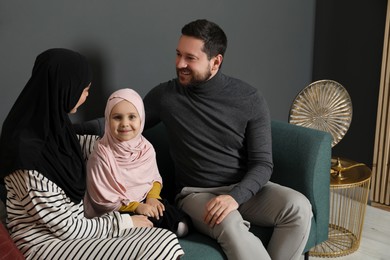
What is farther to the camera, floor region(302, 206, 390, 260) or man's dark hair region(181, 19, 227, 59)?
floor region(302, 206, 390, 260)

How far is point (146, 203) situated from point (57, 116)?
0.56 meters

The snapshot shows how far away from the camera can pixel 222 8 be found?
3.03 meters

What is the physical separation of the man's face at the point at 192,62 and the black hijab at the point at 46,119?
54 cm

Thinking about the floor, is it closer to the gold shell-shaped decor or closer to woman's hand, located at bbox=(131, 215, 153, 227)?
the gold shell-shaped decor

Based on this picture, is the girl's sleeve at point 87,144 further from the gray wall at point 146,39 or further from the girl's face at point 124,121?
the gray wall at point 146,39

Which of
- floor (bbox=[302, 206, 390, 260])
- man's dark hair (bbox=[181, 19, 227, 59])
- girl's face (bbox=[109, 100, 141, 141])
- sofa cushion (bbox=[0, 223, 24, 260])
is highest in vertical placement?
man's dark hair (bbox=[181, 19, 227, 59])

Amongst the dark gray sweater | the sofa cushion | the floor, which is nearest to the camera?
the sofa cushion

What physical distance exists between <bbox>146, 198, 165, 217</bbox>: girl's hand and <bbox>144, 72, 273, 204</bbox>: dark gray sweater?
28 centimetres

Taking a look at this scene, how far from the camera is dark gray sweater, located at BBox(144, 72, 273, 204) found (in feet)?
7.57

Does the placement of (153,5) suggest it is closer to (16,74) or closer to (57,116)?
(16,74)

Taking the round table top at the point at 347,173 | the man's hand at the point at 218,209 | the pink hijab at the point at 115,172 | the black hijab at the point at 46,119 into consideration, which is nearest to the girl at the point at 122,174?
the pink hijab at the point at 115,172

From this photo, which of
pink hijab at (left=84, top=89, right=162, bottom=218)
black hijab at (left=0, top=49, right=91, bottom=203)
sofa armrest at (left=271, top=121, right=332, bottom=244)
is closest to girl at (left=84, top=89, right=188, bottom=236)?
pink hijab at (left=84, top=89, right=162, bottom=218)

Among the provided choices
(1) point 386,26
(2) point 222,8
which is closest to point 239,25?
(2) point 222,8

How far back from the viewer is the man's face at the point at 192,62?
7.39 feet
